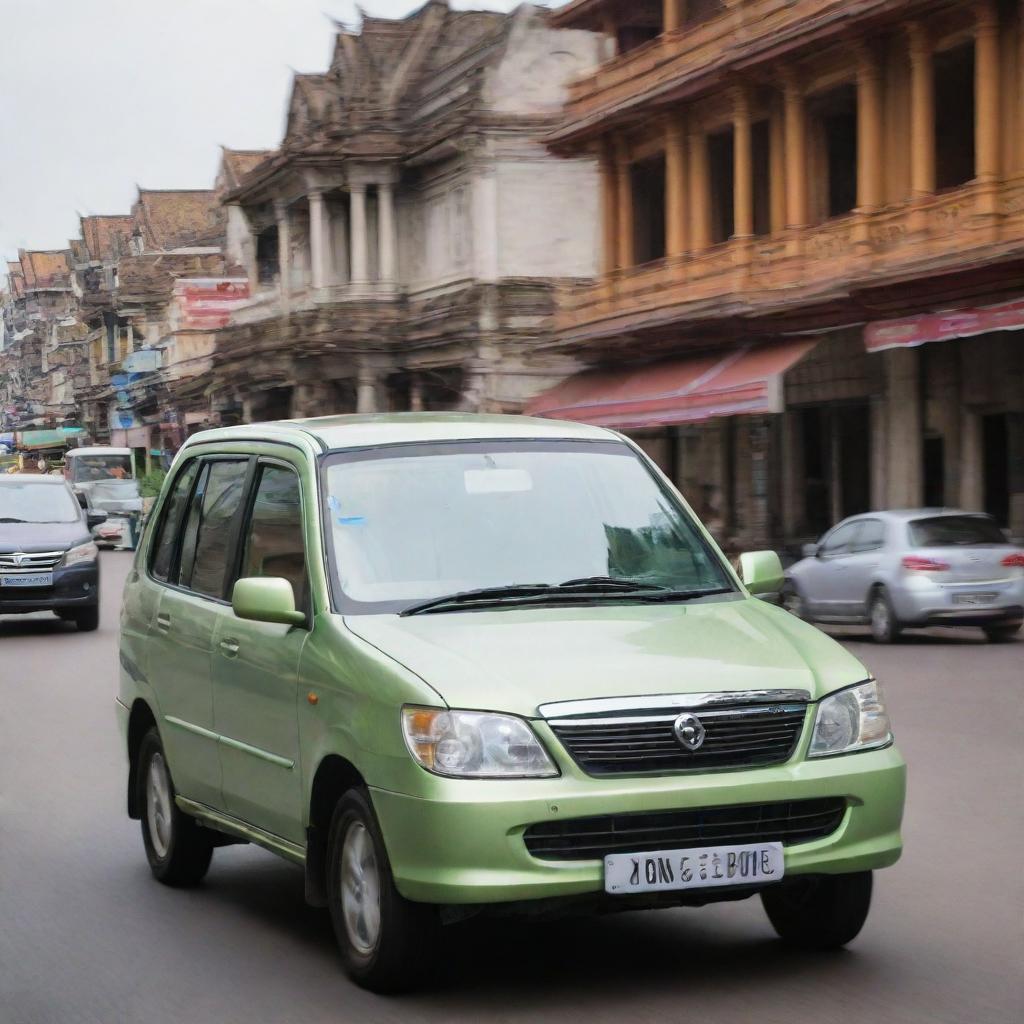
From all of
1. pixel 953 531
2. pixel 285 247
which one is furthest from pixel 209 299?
pixel 953 531

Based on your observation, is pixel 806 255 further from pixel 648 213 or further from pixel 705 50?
pixel 648 213

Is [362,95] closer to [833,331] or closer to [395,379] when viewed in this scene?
[395,379]

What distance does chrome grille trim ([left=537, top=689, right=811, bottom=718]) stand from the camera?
5.45m

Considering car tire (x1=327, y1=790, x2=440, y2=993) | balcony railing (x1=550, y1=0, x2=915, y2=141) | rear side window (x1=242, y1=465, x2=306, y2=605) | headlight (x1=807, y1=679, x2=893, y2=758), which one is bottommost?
car tire (x1=327, y1=790, x2=440, y2=993)

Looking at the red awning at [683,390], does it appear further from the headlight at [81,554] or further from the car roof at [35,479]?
the headlight at [81,554]

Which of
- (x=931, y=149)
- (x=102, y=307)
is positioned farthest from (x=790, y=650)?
(x=102, y=307)

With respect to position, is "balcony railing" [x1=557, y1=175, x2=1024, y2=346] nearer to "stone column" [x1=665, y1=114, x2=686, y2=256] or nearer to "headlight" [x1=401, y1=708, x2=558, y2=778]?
"stone column" [x1=665, y1=114, x2=686, y2=256]

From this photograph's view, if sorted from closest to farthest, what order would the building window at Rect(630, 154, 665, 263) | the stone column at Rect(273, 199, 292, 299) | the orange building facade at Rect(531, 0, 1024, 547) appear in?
the orange building facade at Rect(531, 0, 1024, 547) → the building window at Rect(630, 154, 665, 263) → the stone column at Rect(273, 199, 292, 299)

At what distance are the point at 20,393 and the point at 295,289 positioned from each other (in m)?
119

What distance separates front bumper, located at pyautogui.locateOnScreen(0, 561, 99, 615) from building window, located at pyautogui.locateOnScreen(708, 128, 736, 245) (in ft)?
53.9

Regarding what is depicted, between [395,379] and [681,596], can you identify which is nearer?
[681,596]

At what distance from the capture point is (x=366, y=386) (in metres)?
52.2

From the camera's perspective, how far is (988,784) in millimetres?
10516

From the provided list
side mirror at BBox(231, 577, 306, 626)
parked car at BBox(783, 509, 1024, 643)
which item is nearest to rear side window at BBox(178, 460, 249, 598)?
side mirror at BBox(231, 577, 306, 626)
